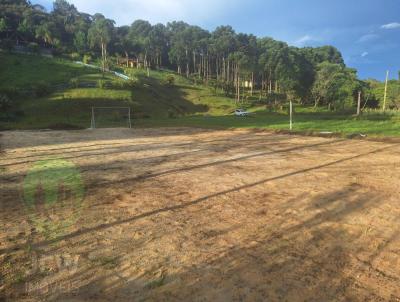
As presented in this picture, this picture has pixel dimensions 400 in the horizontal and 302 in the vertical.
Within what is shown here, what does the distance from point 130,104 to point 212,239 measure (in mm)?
45068


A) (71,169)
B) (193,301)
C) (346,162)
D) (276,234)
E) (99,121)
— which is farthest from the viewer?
(99,121)

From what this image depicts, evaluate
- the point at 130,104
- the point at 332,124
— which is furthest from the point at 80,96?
the point at 332,124

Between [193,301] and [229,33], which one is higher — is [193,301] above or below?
below

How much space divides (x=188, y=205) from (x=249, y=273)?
287 centimetres

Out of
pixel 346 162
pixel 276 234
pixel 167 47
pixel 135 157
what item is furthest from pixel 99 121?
pixel 167 47

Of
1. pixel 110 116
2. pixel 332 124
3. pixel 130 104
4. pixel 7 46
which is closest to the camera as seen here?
pixel 332 124

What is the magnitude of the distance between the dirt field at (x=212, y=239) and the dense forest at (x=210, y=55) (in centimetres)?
6049

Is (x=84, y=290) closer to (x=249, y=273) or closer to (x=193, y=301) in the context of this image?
(x=193, y=301)

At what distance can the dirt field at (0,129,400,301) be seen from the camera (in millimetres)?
4086

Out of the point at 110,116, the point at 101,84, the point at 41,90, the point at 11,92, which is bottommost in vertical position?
the point at 110,116

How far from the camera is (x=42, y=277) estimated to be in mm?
4223

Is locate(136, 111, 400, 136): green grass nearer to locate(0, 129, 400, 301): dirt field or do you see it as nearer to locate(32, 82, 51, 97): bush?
locate(0, 129, 400, 301): dirt field

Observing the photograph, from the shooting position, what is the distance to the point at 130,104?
48625mm

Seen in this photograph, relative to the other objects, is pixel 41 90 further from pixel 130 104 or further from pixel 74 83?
pixel 130 104
